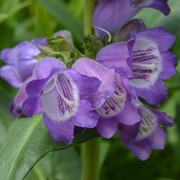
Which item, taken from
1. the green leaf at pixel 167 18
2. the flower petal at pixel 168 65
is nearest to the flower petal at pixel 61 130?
the flower petal at pixel 168 65

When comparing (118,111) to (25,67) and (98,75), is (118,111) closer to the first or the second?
(98,75)

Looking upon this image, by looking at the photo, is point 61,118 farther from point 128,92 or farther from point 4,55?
point 4,55

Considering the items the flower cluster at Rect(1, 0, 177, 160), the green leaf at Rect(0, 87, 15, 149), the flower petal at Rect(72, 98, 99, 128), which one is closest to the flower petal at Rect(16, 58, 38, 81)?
the flower cluster at Rect(1, 0, 177, 160)

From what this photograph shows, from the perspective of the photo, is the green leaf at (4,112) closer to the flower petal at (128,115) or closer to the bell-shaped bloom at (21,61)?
the bell-shaped bloom at (21,61)

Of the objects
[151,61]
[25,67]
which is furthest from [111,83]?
[25,67]

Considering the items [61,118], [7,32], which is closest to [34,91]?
[61,118]

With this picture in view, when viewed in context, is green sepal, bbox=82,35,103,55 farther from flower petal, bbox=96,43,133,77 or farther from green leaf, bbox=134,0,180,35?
green leaf, bbox=134,0,180,35
